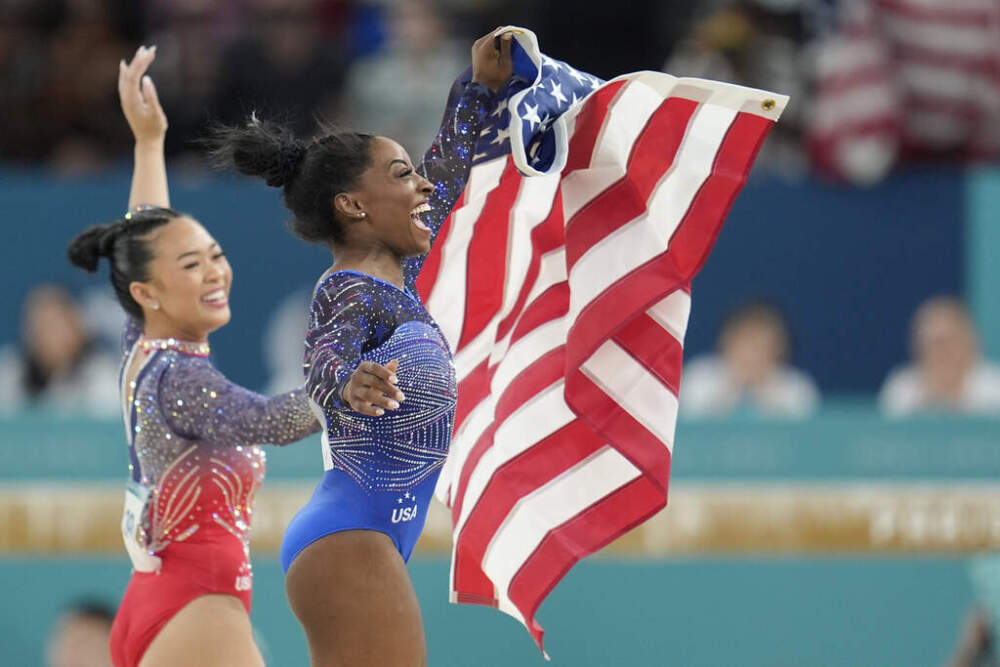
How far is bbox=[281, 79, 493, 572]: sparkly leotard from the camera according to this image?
3.46 m

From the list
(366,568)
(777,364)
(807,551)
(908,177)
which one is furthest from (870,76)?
(366,568)

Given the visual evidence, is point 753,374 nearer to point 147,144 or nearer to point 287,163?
point 147,144

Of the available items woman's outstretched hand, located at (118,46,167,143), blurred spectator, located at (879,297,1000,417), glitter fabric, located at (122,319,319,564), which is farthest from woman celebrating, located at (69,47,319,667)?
blurred spectator, located at (879,297,1000,417)

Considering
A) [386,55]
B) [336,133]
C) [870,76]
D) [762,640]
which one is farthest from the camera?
[386,55]

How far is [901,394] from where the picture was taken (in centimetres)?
674

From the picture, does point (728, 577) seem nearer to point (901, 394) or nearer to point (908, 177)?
point (901, 394)

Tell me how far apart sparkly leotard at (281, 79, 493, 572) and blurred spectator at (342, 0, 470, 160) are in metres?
4.39

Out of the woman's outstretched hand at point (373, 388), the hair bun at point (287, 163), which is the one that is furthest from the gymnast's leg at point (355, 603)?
the hair bun at point (287, 163)

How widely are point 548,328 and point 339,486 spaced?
926 millimetres

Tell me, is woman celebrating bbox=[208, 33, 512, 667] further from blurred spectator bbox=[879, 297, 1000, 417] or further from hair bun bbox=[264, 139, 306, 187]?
blurred spectator bbox=[879, 297, 1000, 417]

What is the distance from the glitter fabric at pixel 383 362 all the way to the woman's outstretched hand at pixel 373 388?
15 cm

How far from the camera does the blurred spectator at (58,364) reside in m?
7.00

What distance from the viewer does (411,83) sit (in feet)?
26.2

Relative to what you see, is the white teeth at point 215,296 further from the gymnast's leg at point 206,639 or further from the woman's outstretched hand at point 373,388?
the woman's outstretched hand at point 373,388
